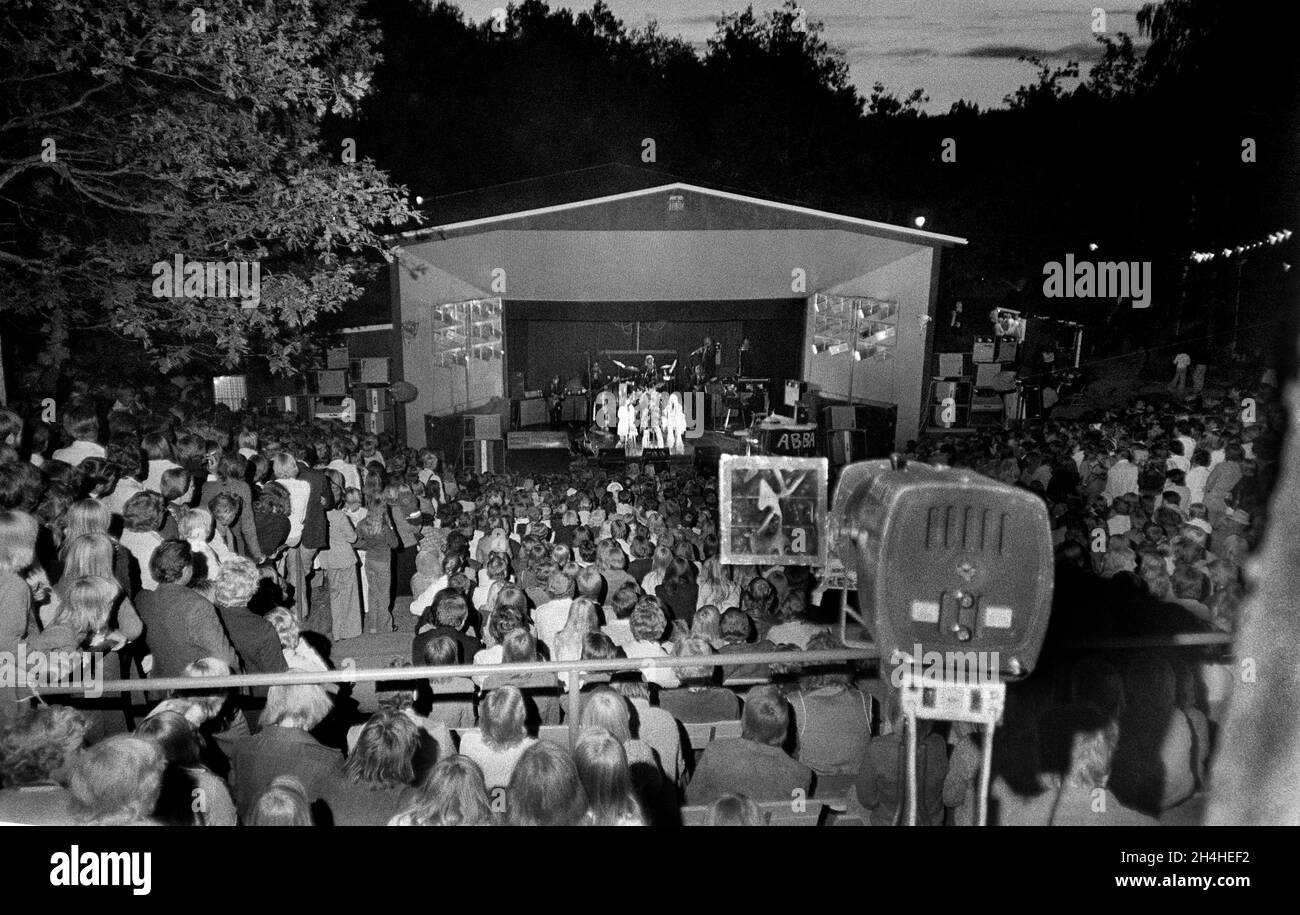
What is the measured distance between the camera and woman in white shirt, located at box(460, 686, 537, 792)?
344 cm

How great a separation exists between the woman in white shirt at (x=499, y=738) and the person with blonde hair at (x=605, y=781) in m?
0.45

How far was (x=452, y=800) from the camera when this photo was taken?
9.57 feet

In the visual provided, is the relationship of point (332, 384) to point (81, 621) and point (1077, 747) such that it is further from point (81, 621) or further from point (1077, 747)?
point (1077, 747)

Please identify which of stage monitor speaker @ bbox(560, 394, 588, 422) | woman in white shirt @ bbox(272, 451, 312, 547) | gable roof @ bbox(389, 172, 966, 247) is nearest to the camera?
woman in white shirt @ bbox(272, 451, 312, 547)

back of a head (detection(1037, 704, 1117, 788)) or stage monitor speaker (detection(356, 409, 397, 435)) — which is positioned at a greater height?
stage monitor speaker (detection(356, 409, 397, 435))

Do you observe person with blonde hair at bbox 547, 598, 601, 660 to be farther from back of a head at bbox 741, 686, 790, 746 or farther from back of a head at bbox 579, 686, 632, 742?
back of a head at bbox 741, 686, 790, 746

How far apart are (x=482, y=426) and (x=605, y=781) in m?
12.4

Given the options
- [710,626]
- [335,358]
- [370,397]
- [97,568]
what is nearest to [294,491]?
[97,568]

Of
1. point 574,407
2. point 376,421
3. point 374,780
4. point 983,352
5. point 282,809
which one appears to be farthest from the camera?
point 574,407

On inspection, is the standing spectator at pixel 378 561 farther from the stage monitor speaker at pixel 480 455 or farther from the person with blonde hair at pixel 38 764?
the stage monitor speaker at pixel 480 455

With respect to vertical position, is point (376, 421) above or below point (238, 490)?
above

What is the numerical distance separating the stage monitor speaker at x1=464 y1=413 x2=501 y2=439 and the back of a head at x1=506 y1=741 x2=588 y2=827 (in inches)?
490

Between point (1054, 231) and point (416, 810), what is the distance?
26.3 meters

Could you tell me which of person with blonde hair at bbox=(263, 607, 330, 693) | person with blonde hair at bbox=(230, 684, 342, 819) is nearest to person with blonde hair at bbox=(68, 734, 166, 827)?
person with blonde hair at bbox=(230, 684, 342, 819)
